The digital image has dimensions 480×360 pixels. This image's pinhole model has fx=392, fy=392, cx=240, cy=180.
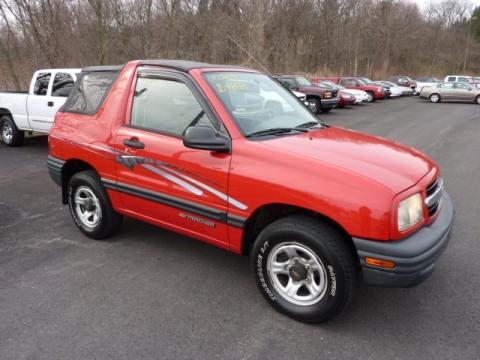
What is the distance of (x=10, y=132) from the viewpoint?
9398mm

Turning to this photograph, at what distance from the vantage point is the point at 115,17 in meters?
18.2

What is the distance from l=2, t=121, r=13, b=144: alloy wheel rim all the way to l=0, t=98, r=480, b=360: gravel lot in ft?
18.3

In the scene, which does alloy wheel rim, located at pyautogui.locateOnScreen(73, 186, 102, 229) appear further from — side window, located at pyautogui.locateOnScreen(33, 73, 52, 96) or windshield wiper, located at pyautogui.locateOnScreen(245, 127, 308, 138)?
side window, located at pyautogui.locateOnScreen(33, 73, 52, 96)

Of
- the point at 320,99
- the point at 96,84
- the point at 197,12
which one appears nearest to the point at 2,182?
the point at 96,84

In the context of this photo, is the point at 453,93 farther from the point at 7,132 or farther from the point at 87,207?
the point at 87,207

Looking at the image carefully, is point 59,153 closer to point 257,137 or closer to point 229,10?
point 257,137

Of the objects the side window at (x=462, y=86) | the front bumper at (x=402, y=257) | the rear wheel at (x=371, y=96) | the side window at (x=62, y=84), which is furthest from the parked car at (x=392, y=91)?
the front bumper at (x=402, y=257)

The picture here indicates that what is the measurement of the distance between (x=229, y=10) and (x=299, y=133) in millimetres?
26773

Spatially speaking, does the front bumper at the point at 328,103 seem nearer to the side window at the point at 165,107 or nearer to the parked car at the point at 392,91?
the parked car at the point at 392,91

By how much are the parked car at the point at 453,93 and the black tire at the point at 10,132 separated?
2486 cm

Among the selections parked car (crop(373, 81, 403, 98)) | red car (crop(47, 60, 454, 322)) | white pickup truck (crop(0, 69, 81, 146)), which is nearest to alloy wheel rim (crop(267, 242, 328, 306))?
red car (crop(47, 60, 454, 322))

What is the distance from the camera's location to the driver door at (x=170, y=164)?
122 inches

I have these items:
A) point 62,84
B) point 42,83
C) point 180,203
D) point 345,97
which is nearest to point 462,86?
point 345,97

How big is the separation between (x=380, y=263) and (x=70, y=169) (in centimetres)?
349
